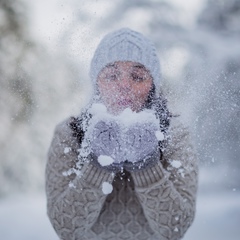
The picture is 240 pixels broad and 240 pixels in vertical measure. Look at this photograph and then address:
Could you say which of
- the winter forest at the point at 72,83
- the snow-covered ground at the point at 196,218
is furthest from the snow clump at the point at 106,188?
the snow-covered ground at the point at 196,218

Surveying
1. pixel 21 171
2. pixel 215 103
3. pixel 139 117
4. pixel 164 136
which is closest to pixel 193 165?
pixel 164 136

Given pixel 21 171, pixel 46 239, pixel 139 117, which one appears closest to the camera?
pixel 139 117

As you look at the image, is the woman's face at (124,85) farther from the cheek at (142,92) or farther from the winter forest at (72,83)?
the winter forest at (72,83)

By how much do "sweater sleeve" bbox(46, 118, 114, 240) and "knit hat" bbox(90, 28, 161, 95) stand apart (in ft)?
0.59

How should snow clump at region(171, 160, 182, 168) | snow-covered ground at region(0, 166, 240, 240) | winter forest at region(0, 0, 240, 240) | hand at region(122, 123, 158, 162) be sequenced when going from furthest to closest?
winter forest at region(0, 0, 240, 240) → snow-covered ground at region(0, 166, 240, 240) → snow clump at region(171, 160, 182, 168) → hand at region(122, 123, 158, 162)

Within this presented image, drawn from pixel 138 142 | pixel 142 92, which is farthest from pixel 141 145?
pixel 142 92

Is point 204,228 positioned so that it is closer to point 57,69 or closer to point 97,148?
point 57,69

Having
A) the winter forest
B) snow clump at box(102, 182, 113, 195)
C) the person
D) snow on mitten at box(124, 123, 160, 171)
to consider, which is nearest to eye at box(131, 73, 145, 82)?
the person

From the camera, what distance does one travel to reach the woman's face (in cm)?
143

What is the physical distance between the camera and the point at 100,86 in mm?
1467

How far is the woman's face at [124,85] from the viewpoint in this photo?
143 cm

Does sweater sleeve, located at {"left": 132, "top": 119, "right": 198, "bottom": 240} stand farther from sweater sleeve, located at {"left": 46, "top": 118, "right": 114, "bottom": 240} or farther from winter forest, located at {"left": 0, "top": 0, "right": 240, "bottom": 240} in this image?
winter forest, located at {"left": 0, "top": 0, "right": 240, "bottom": 240}

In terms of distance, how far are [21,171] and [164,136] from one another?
3037 millimetres

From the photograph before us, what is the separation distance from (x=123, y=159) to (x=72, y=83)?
58.2 inches
